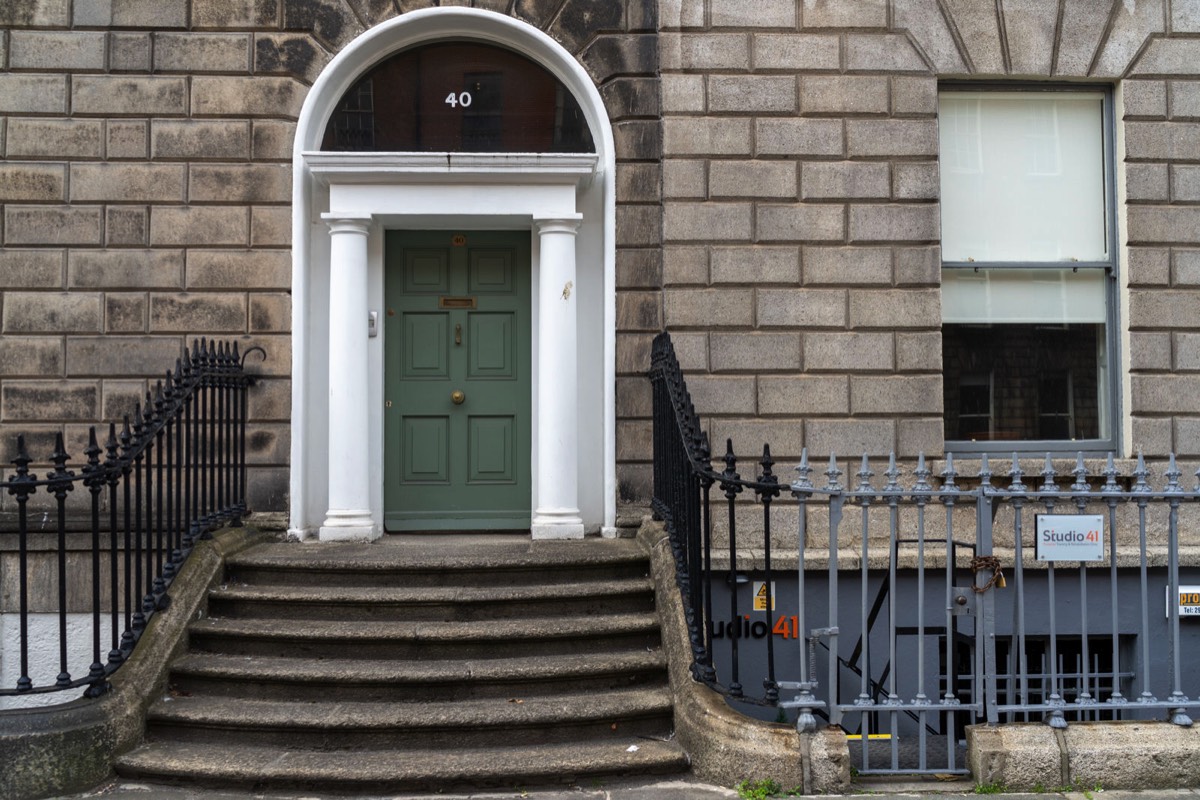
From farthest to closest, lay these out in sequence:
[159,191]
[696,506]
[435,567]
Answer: [159,191]
[435,567]
[696,506]

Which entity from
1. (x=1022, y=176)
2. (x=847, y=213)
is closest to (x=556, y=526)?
(x=847, y=213)

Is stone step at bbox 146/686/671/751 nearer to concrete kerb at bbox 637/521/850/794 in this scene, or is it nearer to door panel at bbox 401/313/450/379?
concrete kerb at bbox 637/521/850/794

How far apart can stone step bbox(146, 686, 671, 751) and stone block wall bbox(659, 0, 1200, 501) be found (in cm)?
229

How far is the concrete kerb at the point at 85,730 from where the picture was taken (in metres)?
5.05

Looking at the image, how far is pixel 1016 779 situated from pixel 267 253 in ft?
19.1

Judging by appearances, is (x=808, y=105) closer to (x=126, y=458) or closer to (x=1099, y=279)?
(x=1099, y=279)

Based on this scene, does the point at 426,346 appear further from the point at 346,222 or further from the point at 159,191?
the point at 159,191

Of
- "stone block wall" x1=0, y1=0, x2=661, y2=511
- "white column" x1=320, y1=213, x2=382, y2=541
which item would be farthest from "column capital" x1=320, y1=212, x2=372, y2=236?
"stone block wall" x1=0, y1=0, x2=661, y2=511

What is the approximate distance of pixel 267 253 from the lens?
7.52 metres

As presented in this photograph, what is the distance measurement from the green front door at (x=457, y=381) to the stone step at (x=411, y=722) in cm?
237

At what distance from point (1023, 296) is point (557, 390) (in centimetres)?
343

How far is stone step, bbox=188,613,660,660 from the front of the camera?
19.5 ft

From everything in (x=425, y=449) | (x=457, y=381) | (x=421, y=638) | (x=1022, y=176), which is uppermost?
(x=1022, y=176)

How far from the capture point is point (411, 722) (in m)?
5.41
